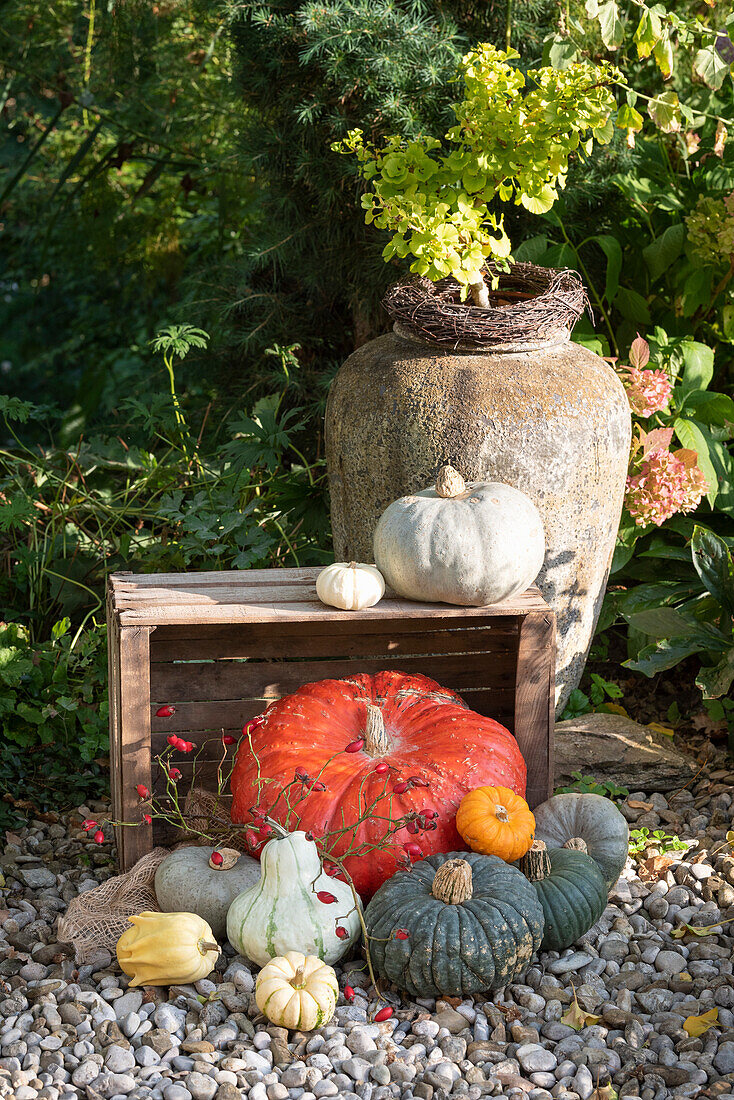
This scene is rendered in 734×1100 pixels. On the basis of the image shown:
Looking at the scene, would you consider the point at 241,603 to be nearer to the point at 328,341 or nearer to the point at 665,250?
the point at 665,250

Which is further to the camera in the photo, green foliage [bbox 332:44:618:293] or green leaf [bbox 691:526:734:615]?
green leaf [bbox 691:526:734:615]

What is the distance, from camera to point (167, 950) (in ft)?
6.45

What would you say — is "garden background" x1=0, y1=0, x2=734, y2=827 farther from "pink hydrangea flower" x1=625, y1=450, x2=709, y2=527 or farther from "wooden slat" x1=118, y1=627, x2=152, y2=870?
"wooden slat" x1=118, y1=627, x2=152, y2=870

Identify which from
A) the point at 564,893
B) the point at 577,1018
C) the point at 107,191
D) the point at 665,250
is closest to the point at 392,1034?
the point at 577,1018

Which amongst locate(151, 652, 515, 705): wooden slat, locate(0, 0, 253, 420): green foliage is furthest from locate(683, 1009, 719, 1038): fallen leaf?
locate(0, 0, 253, 420): green foliage

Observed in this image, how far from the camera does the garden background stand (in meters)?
2.98

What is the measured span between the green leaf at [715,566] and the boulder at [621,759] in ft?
1.43

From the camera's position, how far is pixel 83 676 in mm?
3230

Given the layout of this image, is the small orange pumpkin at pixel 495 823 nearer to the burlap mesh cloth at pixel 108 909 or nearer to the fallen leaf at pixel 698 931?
the fallen leaf at pixel 698 931

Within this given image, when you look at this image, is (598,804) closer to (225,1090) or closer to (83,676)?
(225,1090)

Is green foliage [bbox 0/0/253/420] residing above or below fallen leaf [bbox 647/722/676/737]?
above

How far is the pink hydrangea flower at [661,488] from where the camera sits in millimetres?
2980

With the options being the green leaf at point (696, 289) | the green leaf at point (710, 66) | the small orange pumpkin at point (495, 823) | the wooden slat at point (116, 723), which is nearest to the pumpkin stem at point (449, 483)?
the small orange pumpkin at point (495, 823)

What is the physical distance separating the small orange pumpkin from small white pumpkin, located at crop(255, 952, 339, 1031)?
1.33ft
